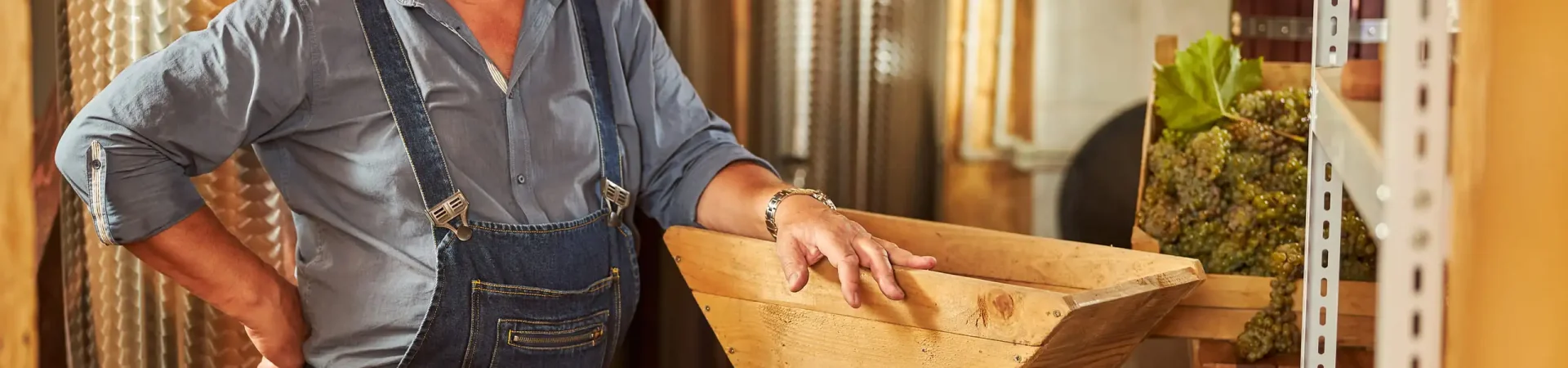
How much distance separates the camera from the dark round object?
3453 millimetres

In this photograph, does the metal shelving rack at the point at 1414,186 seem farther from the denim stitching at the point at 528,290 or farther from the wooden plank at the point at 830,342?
the denim stitching at the point at 528,290

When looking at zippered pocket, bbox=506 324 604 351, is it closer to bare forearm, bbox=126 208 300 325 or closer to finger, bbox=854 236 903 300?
bare forearm, bbox=126 208 300 325

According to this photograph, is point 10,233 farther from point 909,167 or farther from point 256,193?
point 909,167

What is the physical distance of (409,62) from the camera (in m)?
1.47

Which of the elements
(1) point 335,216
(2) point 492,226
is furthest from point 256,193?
(2) point 492,226

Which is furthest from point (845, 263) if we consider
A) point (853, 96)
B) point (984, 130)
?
point (984, 130)

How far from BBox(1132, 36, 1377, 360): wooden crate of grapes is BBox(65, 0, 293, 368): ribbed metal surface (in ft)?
4.28

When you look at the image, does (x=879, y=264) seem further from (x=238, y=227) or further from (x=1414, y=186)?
(x=238, y=227)

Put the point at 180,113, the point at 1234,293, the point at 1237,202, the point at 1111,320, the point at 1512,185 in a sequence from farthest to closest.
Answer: the point at 1237,202, the point at 1234,293, the point at 180,113, the point at 1111,320, the point at 1512,185

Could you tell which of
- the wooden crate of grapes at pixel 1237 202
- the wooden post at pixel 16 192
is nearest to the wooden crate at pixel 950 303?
the wooden crate of grapes at pixel 1237 202

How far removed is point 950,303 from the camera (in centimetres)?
123

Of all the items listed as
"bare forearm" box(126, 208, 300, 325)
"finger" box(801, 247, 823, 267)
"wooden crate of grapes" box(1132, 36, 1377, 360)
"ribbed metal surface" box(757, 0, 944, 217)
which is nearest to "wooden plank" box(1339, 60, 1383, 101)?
"finger" box(801, 247, 823, 267)

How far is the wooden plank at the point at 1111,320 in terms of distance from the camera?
3.82 ft

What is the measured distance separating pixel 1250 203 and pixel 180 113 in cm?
141
